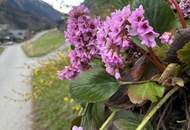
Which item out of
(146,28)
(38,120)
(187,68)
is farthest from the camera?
(38,120)

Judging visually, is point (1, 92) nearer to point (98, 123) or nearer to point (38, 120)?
point (38, 120)

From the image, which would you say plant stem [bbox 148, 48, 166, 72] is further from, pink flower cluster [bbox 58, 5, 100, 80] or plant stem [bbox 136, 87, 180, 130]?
pink flower cluster [bbox 58, 5, 100, 80]

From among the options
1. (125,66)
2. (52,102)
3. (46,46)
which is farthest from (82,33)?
(46,46)

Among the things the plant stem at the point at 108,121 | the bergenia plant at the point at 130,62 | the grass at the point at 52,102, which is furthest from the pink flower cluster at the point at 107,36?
the grass at the point at 52,102

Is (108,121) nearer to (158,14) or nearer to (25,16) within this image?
(158,14)

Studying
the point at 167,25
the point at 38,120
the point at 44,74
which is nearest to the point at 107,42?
the point at 167,25

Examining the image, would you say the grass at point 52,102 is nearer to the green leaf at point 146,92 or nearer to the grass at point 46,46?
the green leaf at point 146,92
